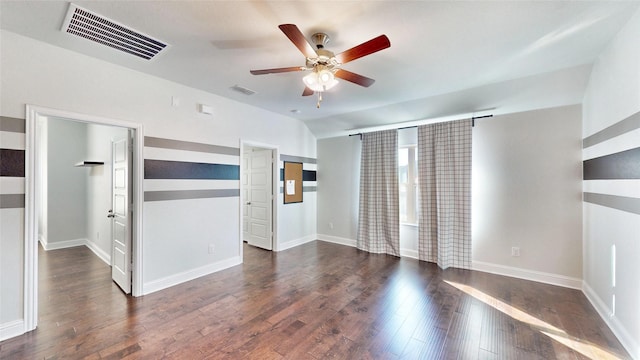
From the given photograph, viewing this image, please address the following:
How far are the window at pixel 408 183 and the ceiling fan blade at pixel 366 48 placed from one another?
3.10m

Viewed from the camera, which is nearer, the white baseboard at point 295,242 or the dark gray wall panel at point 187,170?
the dark gray wall panel at point 187,170

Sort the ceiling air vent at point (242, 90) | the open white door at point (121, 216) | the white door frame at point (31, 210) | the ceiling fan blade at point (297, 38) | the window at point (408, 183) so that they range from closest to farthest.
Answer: the ceiling fan blade at point (297, 38), the white door frame at point (31, 210), the open white door at point (121, 216), the ceiling air vent at point (242, 90), the window at point (408, 183)

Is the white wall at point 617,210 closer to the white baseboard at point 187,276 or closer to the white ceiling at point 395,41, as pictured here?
the white ceiling at point 395,41

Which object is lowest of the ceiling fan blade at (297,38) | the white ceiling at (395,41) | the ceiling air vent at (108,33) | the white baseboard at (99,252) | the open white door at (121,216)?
the white baseboard at (99,252)

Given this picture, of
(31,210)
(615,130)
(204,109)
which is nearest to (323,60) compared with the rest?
(204,109)

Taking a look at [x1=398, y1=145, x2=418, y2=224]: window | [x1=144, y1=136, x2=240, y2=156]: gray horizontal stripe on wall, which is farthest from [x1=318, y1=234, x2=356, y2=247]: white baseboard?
[x1=144, y1=136, x2=240, y2=156]: gray horizontal stripe on wall

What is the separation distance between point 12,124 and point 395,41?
11.6 ft

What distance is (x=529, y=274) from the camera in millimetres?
3568

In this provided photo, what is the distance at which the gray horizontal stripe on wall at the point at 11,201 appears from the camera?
2219 millimetres

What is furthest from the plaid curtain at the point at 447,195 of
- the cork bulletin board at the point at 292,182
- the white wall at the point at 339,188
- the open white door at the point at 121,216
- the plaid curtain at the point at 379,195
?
the open white door at the point at 121,216

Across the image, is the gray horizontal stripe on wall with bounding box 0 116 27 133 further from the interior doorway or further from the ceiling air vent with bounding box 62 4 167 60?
the interior doorway

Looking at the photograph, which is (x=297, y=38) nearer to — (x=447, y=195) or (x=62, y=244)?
(x=447, y=195)

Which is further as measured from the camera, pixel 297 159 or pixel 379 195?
pixel 297 159

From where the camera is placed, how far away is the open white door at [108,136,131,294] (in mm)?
3109
